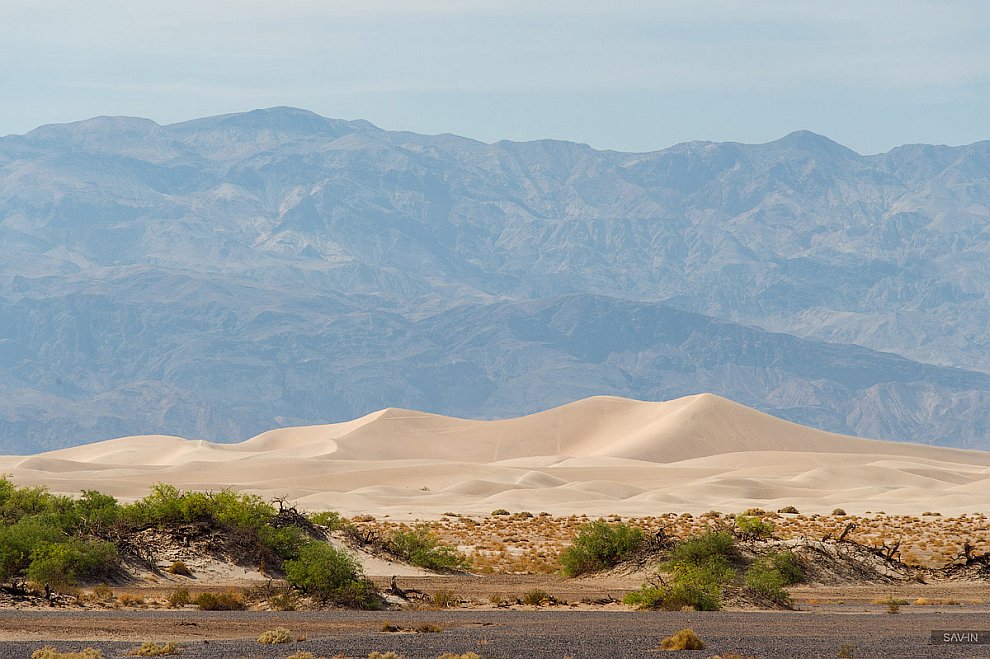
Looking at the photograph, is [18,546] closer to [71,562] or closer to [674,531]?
[71,562]

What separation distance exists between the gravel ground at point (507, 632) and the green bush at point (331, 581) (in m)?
0.80

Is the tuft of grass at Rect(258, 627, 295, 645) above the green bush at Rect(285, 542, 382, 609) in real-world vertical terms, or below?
below

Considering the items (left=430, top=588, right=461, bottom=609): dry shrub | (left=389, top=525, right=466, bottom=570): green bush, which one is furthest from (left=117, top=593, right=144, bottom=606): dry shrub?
(left=389, top=525, right=466, bottom=570): green bush

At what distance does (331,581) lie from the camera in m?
25.4

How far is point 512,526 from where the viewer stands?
48.5 meters

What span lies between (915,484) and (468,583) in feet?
206

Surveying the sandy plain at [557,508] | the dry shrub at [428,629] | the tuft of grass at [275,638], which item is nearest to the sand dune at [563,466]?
the sandy plain at [557,508]

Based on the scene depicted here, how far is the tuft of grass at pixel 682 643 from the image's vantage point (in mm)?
19203

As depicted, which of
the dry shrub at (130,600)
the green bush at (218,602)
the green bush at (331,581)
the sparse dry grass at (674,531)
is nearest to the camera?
the green bush at (218,602)

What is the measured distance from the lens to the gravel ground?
18.9 meters

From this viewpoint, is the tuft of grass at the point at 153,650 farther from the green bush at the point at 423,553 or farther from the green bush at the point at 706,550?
the green bush at the point at 423,553

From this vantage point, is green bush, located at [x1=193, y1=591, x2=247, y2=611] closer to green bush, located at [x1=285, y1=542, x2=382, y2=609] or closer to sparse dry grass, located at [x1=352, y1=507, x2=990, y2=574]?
green bush, located at [x1=285, y1=542, x2=382, y2=609]

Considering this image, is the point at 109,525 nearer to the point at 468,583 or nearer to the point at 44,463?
the point at 468,583

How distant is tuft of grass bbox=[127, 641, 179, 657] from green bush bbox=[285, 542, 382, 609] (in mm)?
6693
